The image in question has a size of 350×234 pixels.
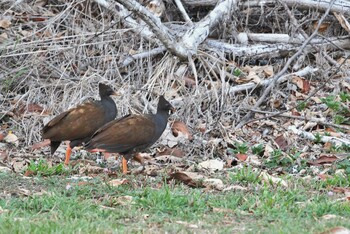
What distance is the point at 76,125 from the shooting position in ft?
29.6

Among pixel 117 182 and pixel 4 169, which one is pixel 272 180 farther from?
pixel 4 169

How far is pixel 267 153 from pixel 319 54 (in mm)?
3201

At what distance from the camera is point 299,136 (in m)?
10.4

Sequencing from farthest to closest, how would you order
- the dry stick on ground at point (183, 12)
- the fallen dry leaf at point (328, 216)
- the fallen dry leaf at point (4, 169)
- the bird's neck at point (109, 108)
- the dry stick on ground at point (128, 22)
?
1. the dry stick on ground at point (183, 12)
2. the dry stick on ground at point (128, 22)
3. the bird's neck at point (109, 108)
4. the fallen dry leaf at point (4, 169)
5. the fallen dry leaf at point (328, 216)

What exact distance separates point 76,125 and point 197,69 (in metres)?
3.04

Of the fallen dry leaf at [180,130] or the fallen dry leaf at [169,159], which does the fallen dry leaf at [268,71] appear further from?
the fallen dry leaf at [169,159]

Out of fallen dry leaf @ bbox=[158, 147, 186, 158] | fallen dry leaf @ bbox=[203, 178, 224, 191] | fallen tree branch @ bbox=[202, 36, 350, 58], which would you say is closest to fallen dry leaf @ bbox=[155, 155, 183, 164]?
fallen dry leaf @ bbox=[158, 147, 186, 158]

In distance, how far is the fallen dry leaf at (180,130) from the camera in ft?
33.4

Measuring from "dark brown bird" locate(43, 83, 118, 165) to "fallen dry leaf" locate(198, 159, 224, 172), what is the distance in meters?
1.19

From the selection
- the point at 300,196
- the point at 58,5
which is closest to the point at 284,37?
the point at 58,5

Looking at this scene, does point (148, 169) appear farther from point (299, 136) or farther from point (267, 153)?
point (299, 136)

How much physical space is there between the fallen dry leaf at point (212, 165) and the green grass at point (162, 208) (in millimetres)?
1023

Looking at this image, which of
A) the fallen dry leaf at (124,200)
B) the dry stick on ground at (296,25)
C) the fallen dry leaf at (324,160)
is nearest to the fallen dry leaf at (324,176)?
the fallen dry leaf at (324,160)

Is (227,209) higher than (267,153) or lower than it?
higher
